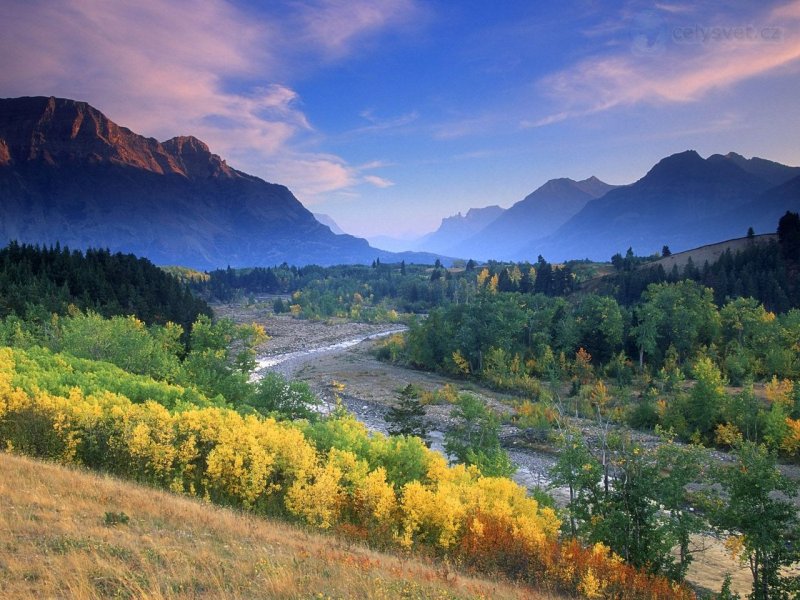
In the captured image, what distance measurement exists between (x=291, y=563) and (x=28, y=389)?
60.1ft

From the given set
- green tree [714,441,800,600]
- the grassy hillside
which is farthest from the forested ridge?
the grassy hillside

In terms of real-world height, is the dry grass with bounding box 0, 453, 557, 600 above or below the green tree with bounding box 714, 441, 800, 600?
above

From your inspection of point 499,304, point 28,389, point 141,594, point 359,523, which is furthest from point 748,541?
point 499,304

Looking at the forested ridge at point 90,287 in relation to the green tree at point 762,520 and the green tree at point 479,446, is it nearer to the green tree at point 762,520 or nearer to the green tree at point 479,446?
the green tree at point 479,446

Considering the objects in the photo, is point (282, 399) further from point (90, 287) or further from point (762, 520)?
point (90, 287)

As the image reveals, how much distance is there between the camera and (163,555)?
407 inches

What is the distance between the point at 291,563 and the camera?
10992 mm

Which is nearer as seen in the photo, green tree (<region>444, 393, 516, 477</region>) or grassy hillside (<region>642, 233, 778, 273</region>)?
green tree (<region>444, 393, 516, 477</region>)

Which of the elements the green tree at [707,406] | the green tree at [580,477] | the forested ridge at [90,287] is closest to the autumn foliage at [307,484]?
the green tree at [580,477]

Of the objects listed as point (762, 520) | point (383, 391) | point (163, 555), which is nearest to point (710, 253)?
point (383, 391)

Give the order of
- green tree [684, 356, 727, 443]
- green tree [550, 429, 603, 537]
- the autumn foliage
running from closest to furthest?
the autumn foliage < green tree [550, 429, 603, 537] < green tree [684, 356, 727, 443]

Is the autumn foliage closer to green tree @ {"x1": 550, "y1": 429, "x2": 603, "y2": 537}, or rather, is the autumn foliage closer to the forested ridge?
green tree @ {"x1": 550, "y1": 429, "x2": 603, "y2": 537}

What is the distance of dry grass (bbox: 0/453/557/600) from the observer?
8945 mm

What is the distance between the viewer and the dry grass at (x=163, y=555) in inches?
352
